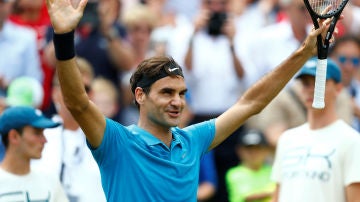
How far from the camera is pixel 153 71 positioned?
19.6 feet

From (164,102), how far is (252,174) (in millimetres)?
3899

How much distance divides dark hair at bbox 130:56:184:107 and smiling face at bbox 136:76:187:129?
0.08 ft

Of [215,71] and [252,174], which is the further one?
[215,71]

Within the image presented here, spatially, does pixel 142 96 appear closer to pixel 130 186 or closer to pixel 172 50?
pixel 130 186

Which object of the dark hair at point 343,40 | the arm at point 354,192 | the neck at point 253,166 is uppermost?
the dark hair at point 343,40

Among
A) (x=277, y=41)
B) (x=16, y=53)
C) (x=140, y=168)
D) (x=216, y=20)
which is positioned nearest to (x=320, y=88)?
(x=140, y=168)

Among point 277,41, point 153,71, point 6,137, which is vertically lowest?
point 6,137

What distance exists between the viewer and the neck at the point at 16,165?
751 cm

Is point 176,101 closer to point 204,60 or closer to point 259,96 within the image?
point 259,96

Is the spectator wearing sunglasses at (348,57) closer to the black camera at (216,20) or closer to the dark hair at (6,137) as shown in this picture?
the black camera at (216,20)

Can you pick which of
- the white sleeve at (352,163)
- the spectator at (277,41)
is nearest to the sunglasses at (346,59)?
the spectator at (277,41)

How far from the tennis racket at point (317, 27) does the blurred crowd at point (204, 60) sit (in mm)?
3272

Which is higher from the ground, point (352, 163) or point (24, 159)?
point (24, 159)

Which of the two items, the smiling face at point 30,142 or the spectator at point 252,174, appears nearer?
the smiling face at point 30,142
